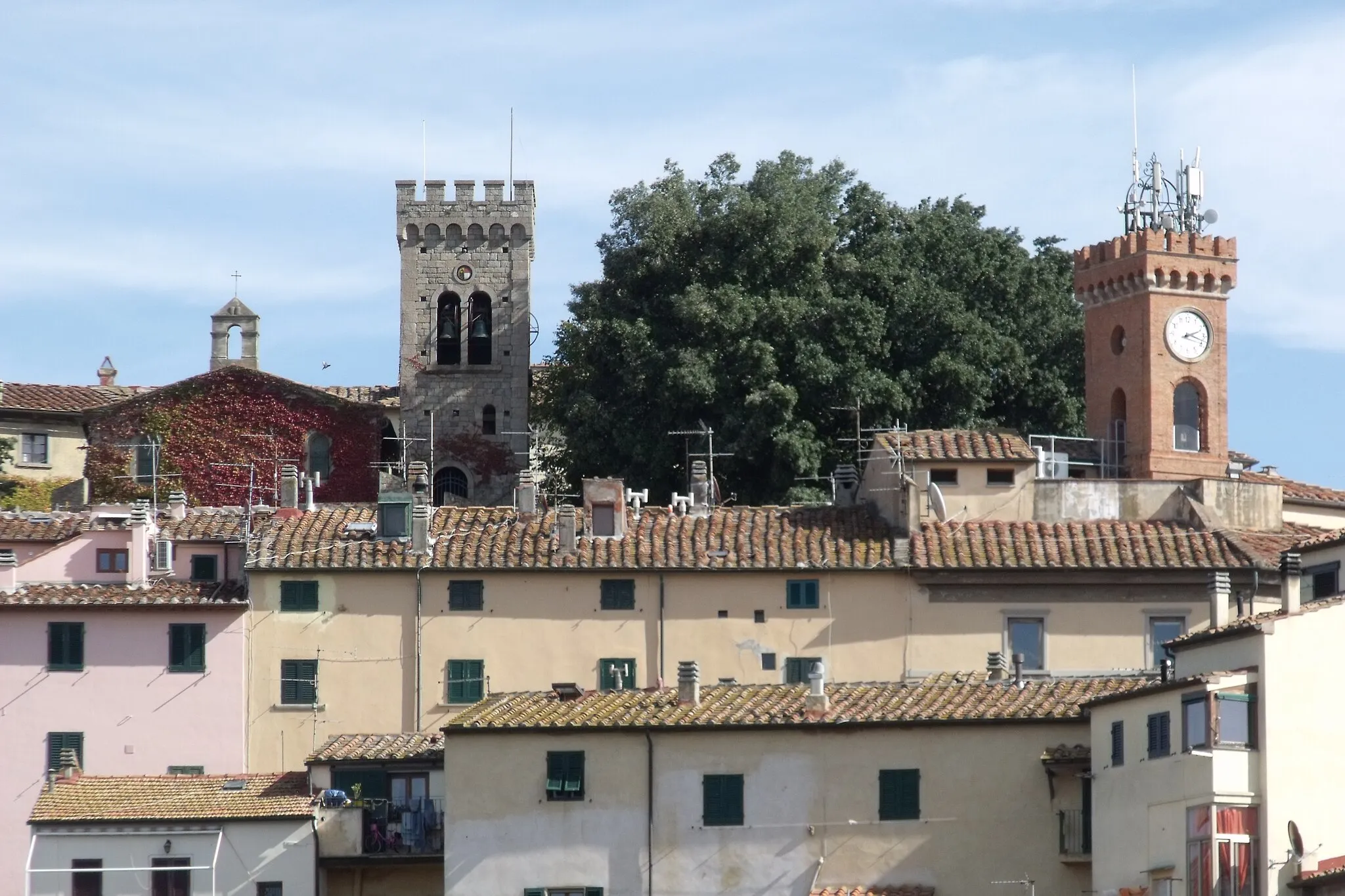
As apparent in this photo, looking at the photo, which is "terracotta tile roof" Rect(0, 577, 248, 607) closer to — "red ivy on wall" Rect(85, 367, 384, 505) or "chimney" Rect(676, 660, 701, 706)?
"chimney" Rect(676, 660, 701, 706)

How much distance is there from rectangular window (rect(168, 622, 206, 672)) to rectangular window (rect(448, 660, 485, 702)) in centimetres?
521

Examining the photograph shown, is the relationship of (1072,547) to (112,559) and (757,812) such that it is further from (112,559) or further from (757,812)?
(112,559)

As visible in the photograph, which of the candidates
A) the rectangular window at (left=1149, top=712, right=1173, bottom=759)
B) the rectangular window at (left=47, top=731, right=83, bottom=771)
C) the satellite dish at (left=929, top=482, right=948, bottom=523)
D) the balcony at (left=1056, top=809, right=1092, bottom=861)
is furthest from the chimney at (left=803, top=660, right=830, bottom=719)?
the rectangular window at (left=47, top=731, right=83, bottom=771)

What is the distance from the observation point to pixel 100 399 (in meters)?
88.3

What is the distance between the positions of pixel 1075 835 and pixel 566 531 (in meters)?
15.7

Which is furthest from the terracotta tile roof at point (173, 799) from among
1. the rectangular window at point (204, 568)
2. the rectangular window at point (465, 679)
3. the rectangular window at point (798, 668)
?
the rectangular window at point (798, 668)

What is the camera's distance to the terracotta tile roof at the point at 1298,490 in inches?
2731

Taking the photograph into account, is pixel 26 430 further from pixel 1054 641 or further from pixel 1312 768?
pixel 1312 768

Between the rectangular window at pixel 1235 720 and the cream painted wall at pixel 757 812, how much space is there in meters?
5.32

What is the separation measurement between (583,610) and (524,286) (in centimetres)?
3153

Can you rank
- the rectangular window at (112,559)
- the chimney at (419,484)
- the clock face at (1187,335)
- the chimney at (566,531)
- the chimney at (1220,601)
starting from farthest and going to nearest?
the clock face at (1187,335) < the chimney at (419,484) < the rectangular window at (112,559) < the chimney at (566,531) < the chimney at (1220,601)

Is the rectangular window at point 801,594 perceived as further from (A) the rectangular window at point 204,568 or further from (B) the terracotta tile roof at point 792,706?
(A) the rectangular window at point 204,568

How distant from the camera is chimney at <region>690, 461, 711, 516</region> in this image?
65.0 meters

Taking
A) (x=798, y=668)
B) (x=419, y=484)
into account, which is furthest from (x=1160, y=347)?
(x=419, y=484)
